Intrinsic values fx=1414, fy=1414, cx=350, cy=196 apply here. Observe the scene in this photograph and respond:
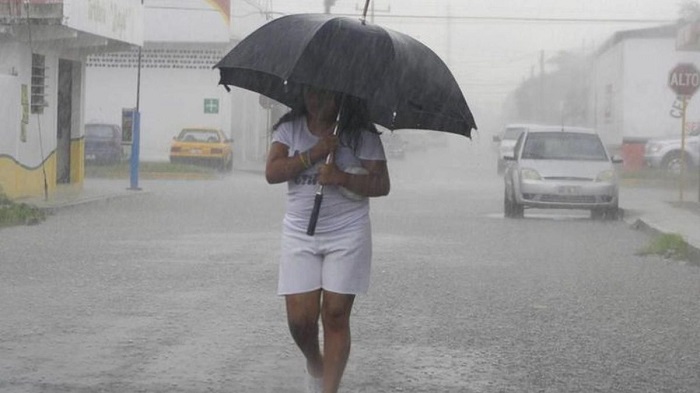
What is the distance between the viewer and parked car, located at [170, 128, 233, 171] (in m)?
45.5

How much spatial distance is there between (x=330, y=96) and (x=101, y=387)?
226 centimetres

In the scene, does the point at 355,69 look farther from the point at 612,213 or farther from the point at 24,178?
the point at 24,178

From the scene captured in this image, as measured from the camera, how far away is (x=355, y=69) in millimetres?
6375

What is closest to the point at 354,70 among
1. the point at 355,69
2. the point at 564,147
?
the point at 355,69

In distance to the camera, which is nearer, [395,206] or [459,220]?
[459,220]

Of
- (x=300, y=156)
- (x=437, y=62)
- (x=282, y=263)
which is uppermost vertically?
(x=437, y=62)

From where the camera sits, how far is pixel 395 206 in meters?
27.3

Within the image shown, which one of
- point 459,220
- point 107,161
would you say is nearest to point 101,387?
point 459,220

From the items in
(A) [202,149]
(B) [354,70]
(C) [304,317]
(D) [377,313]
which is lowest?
(D) [377,313]

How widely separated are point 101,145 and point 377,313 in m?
34.1

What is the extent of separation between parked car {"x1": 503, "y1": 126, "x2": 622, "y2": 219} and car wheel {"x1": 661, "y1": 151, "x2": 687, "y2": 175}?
17279mm

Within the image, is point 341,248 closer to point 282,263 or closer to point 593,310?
point 282,263

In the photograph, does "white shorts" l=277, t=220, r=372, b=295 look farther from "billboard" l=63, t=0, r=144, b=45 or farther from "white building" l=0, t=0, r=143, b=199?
"billboard" l=63, t=0, r=144, b=45

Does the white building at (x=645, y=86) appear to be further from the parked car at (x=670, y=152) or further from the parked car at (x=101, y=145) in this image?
the parked car at (x=101, y=145)
